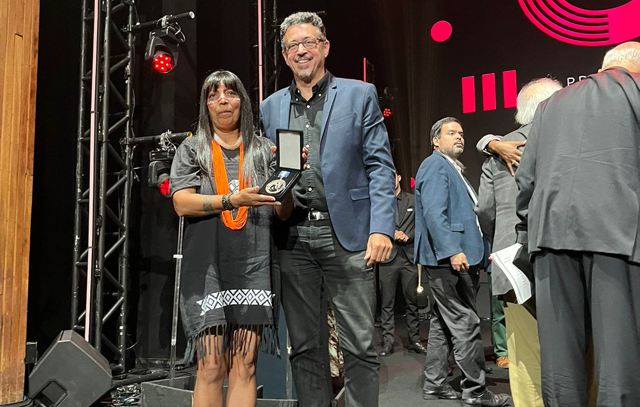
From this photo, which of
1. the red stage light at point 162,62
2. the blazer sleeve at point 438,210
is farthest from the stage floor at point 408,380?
the red stage light at point 162,62

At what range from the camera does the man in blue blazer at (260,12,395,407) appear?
205cm

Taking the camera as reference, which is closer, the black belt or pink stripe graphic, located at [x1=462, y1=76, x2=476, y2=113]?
the black belt

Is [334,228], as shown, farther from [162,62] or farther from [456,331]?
[162,62]

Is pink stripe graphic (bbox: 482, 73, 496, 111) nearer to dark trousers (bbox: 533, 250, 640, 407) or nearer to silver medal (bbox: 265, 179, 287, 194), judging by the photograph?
dark trousers (bbox: 533, 250, 640, 407)

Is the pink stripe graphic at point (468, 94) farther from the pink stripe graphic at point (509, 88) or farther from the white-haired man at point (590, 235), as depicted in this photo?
the white-haired man at point (590, 235)

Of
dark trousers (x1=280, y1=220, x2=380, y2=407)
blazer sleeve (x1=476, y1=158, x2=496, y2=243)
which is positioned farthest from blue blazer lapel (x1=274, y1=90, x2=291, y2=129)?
blazer sleeve (x1=476, y1=158, x2=496, y2=243)

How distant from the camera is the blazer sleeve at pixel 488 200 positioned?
A: 2.64 metres

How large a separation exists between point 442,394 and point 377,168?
1.90m

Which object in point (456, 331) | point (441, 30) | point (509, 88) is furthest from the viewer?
point (441, 30)

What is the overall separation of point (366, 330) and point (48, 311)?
9.86ft

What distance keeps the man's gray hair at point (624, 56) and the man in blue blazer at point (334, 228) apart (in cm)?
80

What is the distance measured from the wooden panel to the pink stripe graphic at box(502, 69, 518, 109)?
5432 mm

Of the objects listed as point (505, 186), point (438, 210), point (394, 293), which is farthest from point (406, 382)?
point (505, 186)

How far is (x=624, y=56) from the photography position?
195 centimetres
